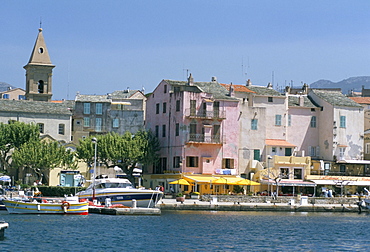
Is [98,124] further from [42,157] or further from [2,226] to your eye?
[2,226]

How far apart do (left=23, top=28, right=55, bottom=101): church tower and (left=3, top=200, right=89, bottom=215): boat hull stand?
49.0 metres

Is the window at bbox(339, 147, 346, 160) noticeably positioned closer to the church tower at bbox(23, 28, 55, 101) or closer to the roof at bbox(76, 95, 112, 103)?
the roof at bbox(76, 95, 112, 103)

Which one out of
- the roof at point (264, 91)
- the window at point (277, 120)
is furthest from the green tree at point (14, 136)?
the window at point (277, 120)

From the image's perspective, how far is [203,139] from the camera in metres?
86.7

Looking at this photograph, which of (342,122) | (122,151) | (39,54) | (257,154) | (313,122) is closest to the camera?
(122,151)

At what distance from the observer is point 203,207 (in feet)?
234

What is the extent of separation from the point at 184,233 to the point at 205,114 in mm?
36039

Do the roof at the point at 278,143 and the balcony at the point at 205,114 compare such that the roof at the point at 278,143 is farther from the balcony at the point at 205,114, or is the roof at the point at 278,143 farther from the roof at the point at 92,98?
the roof at the point at 92,98

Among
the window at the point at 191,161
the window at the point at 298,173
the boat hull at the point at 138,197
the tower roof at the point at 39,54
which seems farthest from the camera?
the tower roof at the point at 39,54

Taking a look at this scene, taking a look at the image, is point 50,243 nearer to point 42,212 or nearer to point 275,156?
point 42,212

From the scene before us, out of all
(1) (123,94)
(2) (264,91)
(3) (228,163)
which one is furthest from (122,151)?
(1) (123,94)

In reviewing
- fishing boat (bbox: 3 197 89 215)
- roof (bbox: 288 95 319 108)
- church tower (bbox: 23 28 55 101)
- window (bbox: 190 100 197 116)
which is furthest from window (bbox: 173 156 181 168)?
church tower (bbox: 23 28 55 101)

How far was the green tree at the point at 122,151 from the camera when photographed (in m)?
86.9

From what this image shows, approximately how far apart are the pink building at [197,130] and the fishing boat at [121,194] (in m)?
18.5
